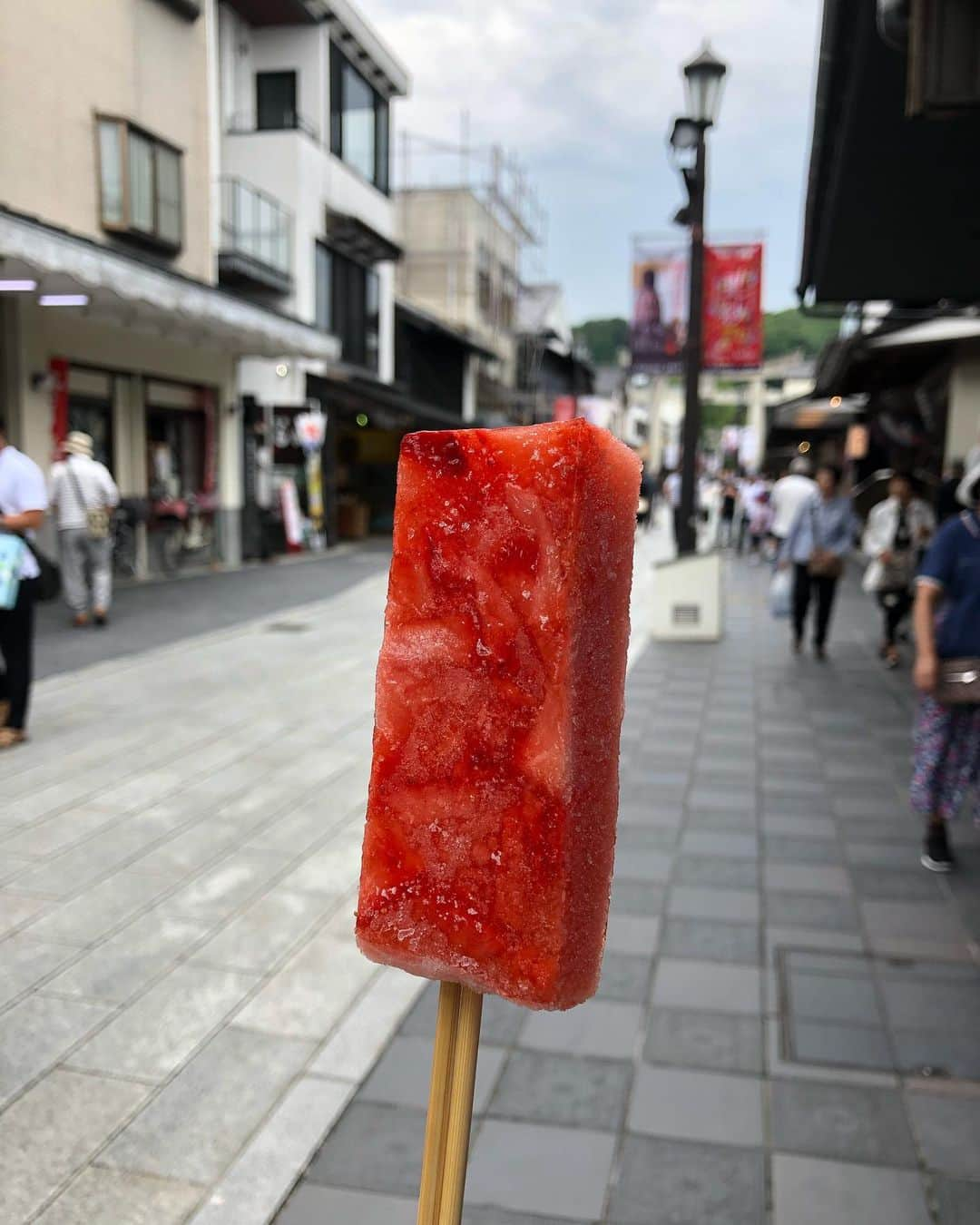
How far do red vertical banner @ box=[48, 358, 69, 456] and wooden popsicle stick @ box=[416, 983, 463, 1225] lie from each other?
13.9 metres

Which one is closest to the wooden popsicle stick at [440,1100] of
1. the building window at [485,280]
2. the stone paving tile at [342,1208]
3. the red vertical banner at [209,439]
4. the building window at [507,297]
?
the stone paving tile at [342,1208]

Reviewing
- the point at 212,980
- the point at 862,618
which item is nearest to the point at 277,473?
the point at 862,618

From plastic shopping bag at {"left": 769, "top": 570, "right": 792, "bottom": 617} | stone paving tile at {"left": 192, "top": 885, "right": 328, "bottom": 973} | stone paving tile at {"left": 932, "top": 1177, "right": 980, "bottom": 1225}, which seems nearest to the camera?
stone paving tile at {"left": 932, "top": 1177, "right": 980, "bottom": 1225}

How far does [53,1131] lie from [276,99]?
22.6 m

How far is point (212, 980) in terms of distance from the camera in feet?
11.9

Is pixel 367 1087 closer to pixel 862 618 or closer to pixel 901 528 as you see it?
pixel 901 528

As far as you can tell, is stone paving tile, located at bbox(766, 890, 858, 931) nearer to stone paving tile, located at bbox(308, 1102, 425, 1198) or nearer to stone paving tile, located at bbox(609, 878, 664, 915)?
stone paving tile, located at bbox(609, 878, 664, 915)

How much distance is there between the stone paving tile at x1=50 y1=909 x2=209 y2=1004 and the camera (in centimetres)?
354

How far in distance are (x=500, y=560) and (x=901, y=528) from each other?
884cm

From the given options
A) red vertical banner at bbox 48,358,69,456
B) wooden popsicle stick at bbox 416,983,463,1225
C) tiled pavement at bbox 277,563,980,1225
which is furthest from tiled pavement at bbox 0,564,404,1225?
red vertical banner at bbox 48,358,69,456

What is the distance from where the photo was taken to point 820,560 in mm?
9758

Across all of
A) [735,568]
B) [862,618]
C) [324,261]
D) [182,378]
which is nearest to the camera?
[862,618]

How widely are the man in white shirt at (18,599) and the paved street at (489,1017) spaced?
28cm

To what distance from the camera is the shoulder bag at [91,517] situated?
10945 mm
